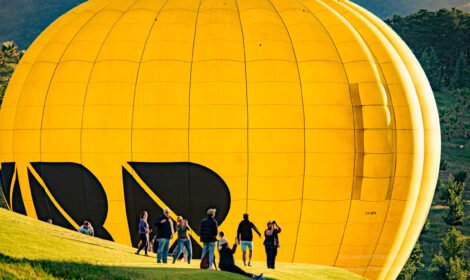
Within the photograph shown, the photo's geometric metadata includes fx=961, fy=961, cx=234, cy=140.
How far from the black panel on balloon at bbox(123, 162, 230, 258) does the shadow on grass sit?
21.6 ft

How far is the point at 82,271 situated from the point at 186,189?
9002 millimetres

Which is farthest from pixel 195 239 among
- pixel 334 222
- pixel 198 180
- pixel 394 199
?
pixel 394 199

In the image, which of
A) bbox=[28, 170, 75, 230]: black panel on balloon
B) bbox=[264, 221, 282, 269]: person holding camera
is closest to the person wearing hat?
bbox=[264, 221, 282, 269]: person holding camera

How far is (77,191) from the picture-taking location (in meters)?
26.7

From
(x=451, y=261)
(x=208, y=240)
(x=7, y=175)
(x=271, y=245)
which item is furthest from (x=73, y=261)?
(x=451, y=261)

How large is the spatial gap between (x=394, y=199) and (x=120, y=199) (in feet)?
25.3

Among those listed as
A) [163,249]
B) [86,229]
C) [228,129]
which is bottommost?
[86,229]

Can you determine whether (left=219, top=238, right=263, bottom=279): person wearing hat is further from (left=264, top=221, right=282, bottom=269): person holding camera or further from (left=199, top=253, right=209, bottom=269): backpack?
(left=264, top=221, right=282, bottom=269): person holding camera

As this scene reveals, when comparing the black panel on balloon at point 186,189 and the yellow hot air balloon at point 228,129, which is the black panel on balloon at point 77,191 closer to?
the yellow hot air balloon at point 228,129

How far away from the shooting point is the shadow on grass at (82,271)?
15.9m

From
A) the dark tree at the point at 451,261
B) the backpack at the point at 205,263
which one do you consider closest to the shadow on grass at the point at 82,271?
the backpack at the point at 205,263

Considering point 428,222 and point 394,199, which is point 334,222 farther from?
point 428,222

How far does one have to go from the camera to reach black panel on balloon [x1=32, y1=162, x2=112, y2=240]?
1035 inches

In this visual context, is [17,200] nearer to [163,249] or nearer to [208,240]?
[163,249]
